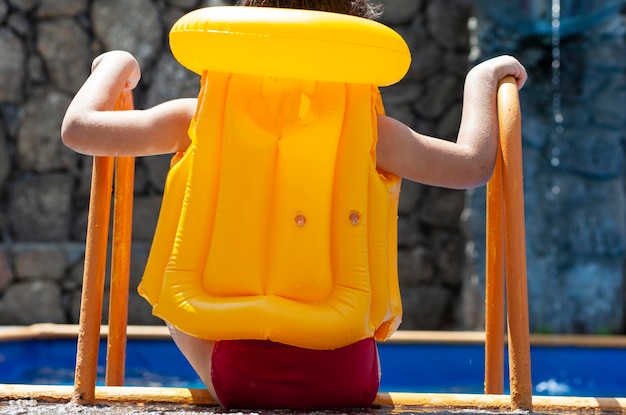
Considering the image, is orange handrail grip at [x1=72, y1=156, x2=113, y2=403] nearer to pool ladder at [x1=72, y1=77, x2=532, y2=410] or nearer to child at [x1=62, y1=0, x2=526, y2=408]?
pool ladder at [x1=72, y1=77, x2=532, y2=410]

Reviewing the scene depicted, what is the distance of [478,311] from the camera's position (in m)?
5.73

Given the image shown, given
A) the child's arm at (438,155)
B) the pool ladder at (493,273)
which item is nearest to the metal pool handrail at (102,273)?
the pool ladder at (493,273)

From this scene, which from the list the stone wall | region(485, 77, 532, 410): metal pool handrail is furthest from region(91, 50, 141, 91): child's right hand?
the stone wall

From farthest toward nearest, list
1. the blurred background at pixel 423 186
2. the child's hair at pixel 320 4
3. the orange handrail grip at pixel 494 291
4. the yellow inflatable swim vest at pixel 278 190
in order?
1. the blurred background at pixel 423 186
2. the orange handrail grip at pixel 494 291
3. the child's hair at pixel 320 4
4. the yellow inflatable swim vest at pixel 278 190

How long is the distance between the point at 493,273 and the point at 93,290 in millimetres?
889

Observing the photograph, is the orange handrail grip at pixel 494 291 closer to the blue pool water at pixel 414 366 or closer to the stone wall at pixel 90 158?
the blue pool water at pixel 414 366

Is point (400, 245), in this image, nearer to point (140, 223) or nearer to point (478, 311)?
point (478, 311)

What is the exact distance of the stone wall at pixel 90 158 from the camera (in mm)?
6113

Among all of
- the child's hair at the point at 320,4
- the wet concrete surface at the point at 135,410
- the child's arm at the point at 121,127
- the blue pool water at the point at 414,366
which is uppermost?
the child's hair at the point at 320,4

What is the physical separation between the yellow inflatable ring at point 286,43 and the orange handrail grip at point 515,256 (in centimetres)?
30

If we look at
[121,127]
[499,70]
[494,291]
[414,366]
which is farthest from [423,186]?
[121,127]

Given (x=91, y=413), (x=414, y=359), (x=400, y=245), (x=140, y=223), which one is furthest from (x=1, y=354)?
(x=91, y=413)

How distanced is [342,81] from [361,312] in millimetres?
434

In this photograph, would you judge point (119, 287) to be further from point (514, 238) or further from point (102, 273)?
point (514, 238)
